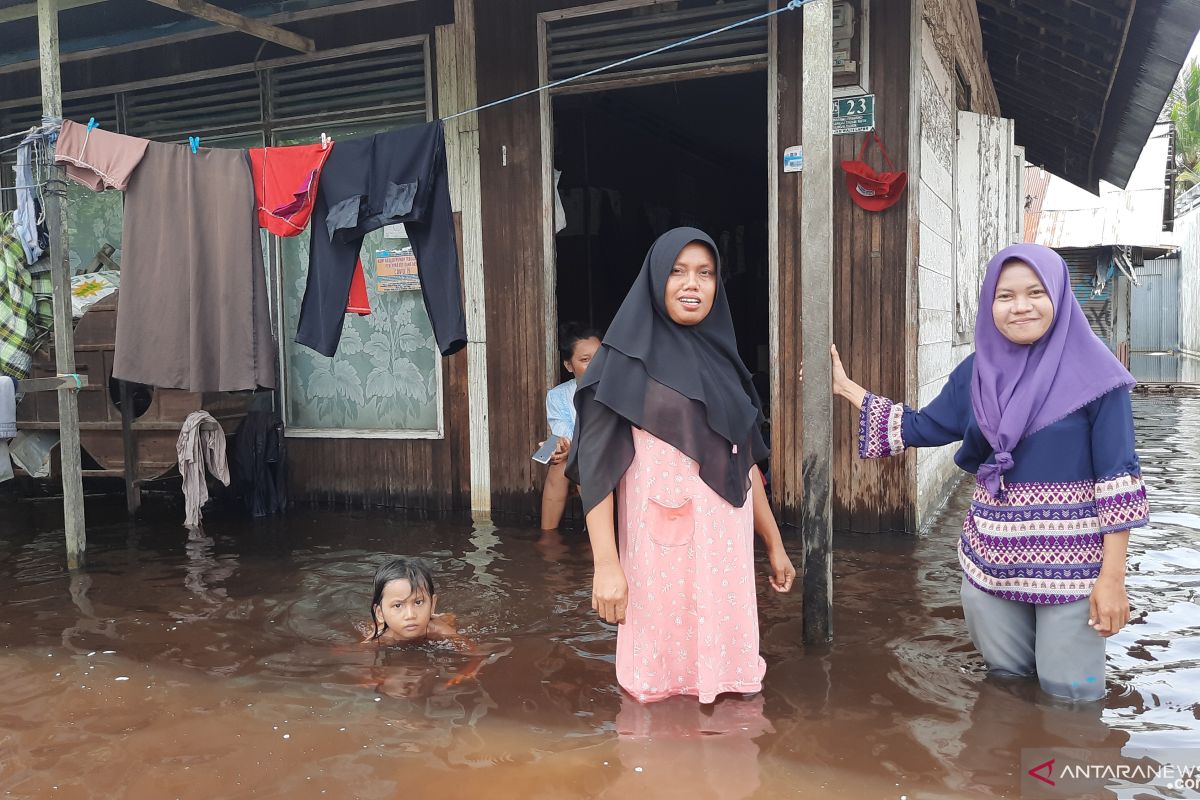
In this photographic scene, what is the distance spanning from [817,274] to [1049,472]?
1.11 m

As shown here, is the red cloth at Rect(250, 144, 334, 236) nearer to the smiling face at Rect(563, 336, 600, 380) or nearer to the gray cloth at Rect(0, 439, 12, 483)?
the smiling face at Rect(563, 336, 600, 380)

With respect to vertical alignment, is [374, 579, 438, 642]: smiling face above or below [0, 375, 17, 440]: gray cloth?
below

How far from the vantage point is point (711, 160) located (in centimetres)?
1193

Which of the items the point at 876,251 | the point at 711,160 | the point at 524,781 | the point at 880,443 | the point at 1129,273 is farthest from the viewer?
the point at 1129,273

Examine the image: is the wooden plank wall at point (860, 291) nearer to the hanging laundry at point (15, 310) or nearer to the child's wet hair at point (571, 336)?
the child's wet hair at point (571, 336)

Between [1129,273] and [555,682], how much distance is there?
724 inches

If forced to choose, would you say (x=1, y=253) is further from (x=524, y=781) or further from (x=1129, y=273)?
(x=1129, y=273)

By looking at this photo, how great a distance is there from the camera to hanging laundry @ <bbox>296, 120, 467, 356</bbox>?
5184mm

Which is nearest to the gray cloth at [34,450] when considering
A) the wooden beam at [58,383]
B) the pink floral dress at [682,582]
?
the wooden beam at [58,383]

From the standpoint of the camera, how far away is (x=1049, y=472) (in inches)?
121

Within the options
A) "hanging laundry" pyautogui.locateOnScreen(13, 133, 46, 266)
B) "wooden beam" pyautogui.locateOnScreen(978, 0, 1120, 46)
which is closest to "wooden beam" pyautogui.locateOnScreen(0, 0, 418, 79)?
"hanging laundry" pyautogui.locateOnScreen(13, 133, 46, 266)

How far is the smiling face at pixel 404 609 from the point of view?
393 centimetres

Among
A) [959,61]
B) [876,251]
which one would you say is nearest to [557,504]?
[876,251]

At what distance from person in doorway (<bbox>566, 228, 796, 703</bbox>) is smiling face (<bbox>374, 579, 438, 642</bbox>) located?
1067mm
